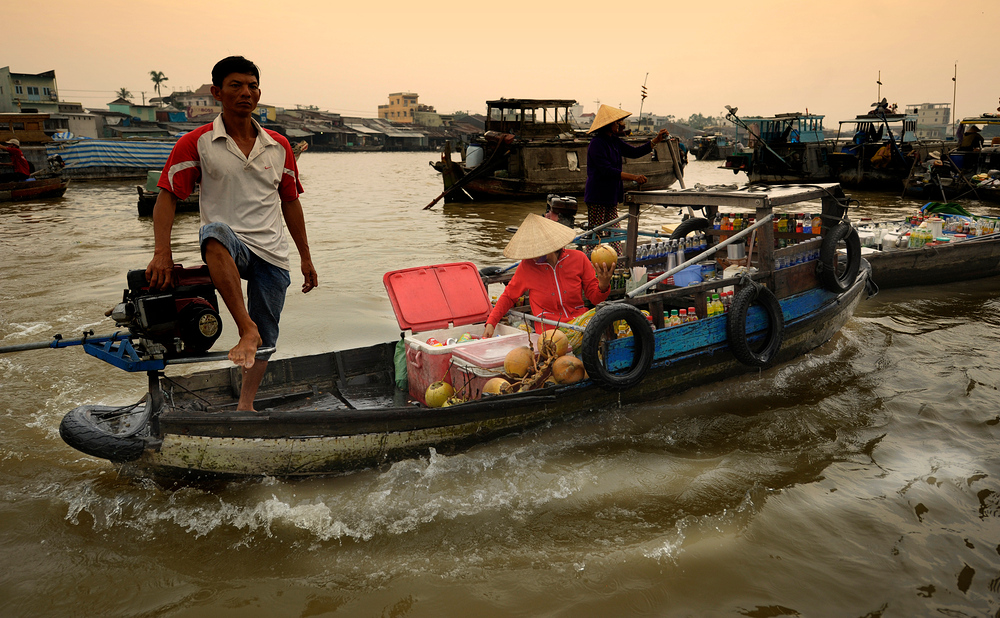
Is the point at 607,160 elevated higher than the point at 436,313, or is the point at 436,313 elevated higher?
the point at 607,160

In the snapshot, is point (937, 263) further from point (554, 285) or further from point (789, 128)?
point (789, 128)

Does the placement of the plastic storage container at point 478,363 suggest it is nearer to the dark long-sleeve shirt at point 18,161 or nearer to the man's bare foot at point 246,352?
the man's bare foot at point 246,352

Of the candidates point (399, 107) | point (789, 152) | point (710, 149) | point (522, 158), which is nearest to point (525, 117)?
point (522, 158)

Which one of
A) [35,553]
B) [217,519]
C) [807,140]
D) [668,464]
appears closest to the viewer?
[35,553]

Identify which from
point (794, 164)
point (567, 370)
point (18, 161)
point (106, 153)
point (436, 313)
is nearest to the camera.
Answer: point (567, 370)

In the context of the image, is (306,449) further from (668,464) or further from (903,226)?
(903,226)

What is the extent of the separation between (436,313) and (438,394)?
80 centimetres

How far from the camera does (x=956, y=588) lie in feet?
9.94

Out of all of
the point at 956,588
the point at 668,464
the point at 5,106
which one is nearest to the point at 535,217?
the point at 668,464

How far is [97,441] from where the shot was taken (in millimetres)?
3365

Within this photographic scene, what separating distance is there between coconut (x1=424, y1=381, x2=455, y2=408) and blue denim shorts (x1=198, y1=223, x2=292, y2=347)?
40.9 inches

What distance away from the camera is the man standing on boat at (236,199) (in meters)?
3.19

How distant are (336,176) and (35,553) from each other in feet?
111

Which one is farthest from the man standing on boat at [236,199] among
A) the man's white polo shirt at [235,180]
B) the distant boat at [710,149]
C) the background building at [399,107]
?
the background building at [399,107]
